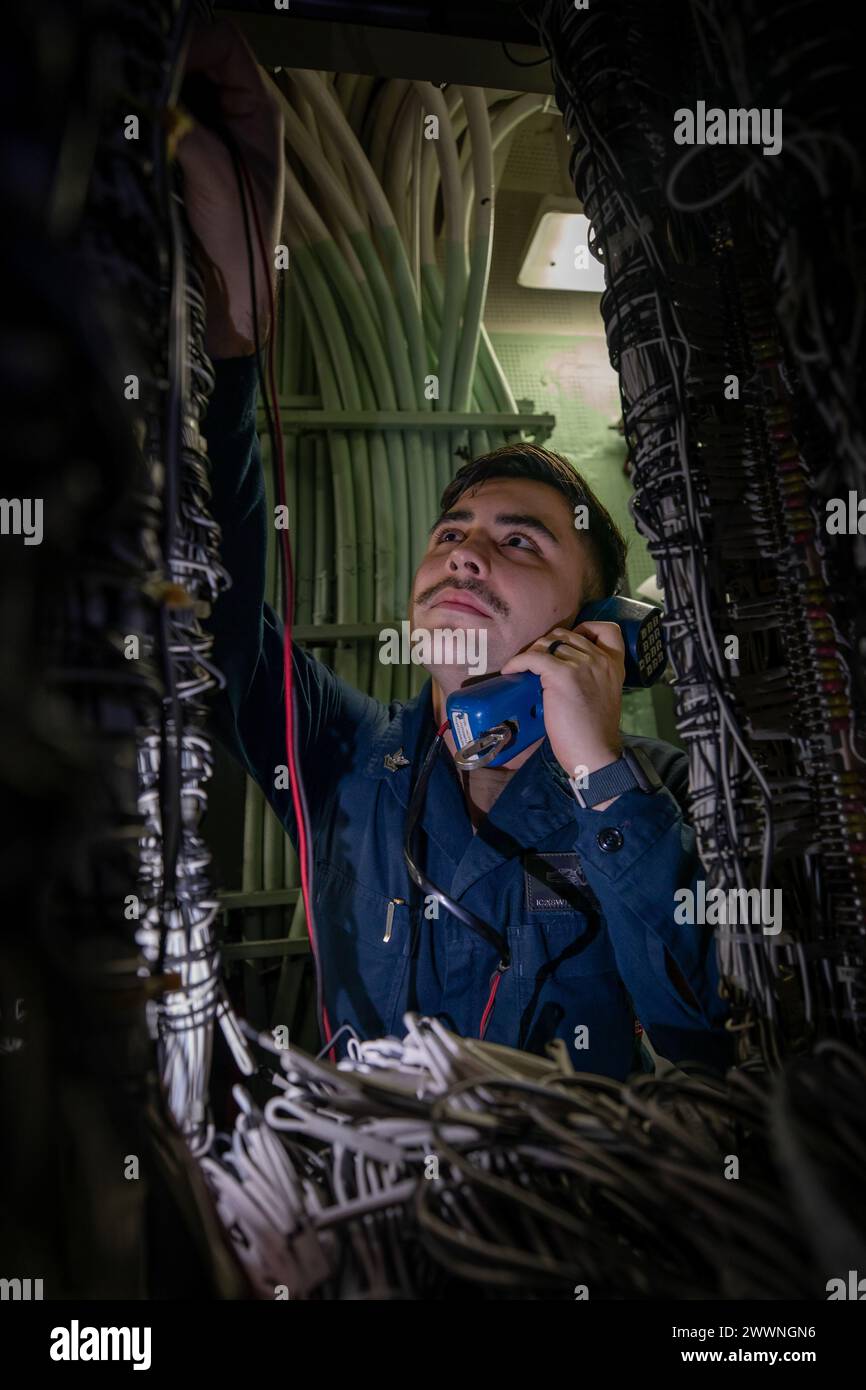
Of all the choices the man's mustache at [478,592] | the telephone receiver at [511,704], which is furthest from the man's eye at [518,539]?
the telephone receiver at [511,704]

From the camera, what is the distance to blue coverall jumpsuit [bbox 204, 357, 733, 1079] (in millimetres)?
961

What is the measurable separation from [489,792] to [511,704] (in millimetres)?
293

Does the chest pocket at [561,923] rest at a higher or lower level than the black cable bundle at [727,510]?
lower

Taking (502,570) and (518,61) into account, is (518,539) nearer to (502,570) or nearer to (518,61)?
(502,570)

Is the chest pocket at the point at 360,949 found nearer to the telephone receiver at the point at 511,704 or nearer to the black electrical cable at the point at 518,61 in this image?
the telephone receiver at the point at 511,704

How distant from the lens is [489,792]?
1334 mm

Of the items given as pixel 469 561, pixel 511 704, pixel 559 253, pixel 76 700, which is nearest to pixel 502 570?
pixel 469 561

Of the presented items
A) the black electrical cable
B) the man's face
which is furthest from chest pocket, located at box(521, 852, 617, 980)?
the black electrical cable

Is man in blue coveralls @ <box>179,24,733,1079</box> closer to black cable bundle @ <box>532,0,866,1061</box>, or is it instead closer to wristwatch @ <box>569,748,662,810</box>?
wristwatch @ <box>569,748,662,810</box>

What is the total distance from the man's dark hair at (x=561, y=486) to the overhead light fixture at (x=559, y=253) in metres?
0.72

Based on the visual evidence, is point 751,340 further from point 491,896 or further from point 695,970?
point 491,896

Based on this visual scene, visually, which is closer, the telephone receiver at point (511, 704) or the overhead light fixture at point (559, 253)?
the telephone receiver at point (511, 704)

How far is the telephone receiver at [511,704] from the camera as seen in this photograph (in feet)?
3.59
